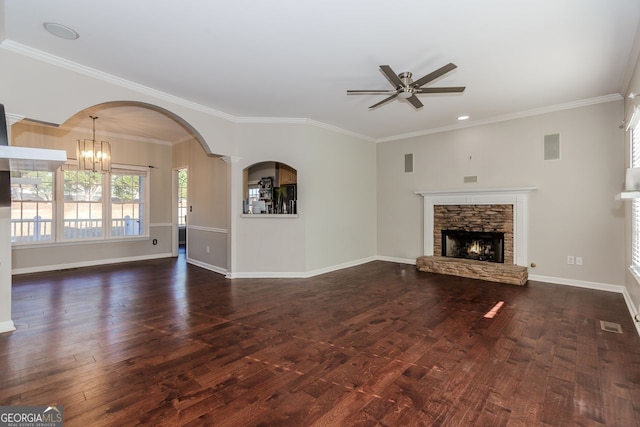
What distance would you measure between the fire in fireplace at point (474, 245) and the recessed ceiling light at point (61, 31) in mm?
6072

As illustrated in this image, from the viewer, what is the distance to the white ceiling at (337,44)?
2453mm

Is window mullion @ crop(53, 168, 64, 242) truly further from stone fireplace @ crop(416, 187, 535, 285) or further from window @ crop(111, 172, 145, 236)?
stone fireplace @ crop(416, 187, 535, 285)

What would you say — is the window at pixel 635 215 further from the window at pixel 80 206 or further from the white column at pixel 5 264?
the window at pixel 80 206

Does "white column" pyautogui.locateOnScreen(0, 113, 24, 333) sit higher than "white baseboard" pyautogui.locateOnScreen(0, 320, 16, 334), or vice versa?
"white column" pyautogui.locateOnScreen(0, 113, 24, 333)

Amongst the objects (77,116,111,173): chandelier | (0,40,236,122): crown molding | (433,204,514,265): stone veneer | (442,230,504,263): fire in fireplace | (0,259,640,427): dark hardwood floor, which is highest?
(0,40,236,122): crown molding

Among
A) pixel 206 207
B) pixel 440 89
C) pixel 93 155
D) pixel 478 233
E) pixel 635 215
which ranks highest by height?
pixel 440 89

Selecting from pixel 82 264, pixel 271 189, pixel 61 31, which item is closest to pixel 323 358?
pixel 61 31

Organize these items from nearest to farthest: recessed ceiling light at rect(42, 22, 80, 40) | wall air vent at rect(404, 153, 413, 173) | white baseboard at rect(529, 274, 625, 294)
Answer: recessed ceiling light at rect(42, 22, 80, 40), white baseboard at rect(529, 274, 625, 294), wall air vent at rect(404, 153, 413, 173)

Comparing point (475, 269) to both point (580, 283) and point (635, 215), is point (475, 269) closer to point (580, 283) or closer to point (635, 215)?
point (580, 283)

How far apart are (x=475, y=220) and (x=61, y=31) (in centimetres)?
624

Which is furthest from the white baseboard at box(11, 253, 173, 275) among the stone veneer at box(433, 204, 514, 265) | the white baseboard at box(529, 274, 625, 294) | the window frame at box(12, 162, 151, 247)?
the white baseboard at box(529, 274, 625, 294)

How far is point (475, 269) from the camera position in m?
5.17

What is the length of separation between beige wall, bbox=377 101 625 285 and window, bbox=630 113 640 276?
872mm

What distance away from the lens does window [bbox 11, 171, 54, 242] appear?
5539 mm
